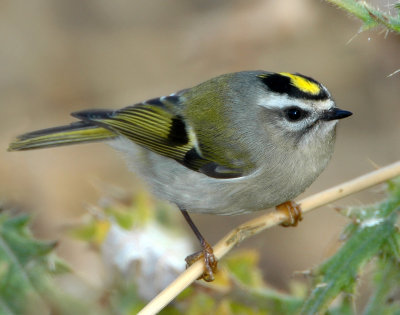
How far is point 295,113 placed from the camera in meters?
2.45

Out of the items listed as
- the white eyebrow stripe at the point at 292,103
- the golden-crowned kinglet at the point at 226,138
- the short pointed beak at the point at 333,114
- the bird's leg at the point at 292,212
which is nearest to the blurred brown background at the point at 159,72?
the bird's leg at the point at 292,212

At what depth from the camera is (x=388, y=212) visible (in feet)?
7.50

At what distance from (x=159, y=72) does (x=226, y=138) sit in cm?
277

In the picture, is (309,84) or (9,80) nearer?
(309,84)

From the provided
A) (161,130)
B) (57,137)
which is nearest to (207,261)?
(161,130)

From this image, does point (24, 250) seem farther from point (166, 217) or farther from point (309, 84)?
point (309, 84)

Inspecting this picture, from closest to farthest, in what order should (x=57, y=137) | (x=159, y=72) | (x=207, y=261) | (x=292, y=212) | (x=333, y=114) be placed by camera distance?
(x=333, y=114)
(x=207, y=261)
(x=292, y=212)
(x=57, y=137)
(x=159, y=72)

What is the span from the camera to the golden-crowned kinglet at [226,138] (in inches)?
96.6

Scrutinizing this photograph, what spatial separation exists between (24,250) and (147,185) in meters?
0.62

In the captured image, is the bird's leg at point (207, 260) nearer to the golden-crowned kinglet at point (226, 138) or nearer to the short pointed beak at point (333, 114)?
the golden-crowned kinglet at point (226, 138)

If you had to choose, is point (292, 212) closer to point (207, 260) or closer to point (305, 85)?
point (207, 260)

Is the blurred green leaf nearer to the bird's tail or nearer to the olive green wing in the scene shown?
the bird's tail

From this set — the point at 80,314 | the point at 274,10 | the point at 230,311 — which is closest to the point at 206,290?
the point at 230,311

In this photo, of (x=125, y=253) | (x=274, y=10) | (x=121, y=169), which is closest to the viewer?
(x=125, y=253)
